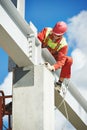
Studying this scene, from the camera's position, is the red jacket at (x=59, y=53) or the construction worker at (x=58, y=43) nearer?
the red jacket at (x=59, y=53)

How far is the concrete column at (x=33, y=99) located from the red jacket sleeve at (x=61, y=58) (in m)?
0.57

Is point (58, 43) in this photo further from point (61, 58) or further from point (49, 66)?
point (49, 66)

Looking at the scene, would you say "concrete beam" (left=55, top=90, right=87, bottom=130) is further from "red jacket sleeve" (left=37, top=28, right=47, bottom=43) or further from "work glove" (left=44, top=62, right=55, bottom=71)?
"red jacket sleeve" (left=37, top=28, right=47, bottom=43)

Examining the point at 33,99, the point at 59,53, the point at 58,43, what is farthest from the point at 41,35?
the point at 33,99

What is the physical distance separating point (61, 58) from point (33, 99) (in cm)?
162

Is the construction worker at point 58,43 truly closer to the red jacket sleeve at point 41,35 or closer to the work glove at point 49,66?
the red jacket sleeve at point 41,35

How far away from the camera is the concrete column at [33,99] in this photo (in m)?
8.49

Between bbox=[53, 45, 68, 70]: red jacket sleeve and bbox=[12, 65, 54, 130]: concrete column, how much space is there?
0.57 meters

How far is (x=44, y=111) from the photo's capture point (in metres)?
8.54

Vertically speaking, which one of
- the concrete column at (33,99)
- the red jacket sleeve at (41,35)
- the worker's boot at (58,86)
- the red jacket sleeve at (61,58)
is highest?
the red jacket sleeve at (41,35)

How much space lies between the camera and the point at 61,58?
388 inches

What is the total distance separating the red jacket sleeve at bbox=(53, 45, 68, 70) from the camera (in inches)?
379

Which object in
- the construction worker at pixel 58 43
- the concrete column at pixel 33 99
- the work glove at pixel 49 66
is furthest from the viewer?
the construction worker at pixel 58 43

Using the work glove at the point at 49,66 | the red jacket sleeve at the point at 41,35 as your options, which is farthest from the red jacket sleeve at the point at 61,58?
the red jacket sleeve at the point at 41,35
